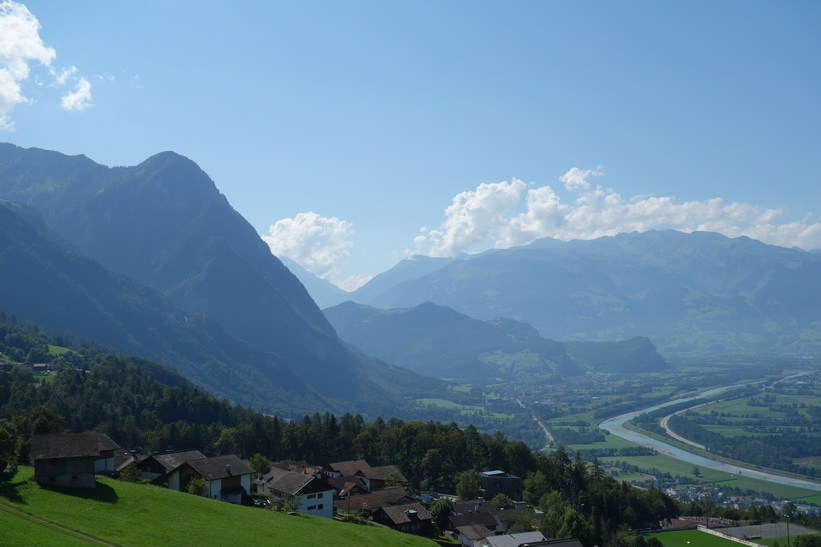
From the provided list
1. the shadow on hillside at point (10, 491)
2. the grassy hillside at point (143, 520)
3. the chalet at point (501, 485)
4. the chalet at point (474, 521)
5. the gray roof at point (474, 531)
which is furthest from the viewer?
the chalet at point (501, 485)

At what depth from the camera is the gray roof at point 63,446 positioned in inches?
1586

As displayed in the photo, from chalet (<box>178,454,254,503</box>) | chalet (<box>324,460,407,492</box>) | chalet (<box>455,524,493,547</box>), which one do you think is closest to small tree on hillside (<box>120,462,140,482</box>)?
chalet (<box>178,454,254,503</box>)

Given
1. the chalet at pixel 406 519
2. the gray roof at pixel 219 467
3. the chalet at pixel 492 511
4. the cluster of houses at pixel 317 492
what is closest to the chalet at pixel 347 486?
the cluster of houses at pixel 317 492

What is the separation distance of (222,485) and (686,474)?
13652 cm

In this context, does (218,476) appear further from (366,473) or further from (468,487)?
(468,487)

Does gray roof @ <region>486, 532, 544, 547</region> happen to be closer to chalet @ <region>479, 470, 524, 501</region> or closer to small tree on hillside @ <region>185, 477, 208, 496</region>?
chalet @ <region>479, 470, 524, 501</region>

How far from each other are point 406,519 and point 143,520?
2959cm

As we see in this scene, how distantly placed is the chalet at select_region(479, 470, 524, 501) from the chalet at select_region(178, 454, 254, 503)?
34356mm

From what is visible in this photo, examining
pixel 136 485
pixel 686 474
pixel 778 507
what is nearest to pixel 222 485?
pixel 136 485

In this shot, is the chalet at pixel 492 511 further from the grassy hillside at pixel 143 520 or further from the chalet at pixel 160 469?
the chalet at pixel 160 469

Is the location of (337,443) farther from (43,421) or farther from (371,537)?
(371,537)

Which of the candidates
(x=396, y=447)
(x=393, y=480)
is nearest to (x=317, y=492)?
(x=393, y=480)

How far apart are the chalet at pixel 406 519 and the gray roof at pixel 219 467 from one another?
1319 cm

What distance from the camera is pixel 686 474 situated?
531 feet
